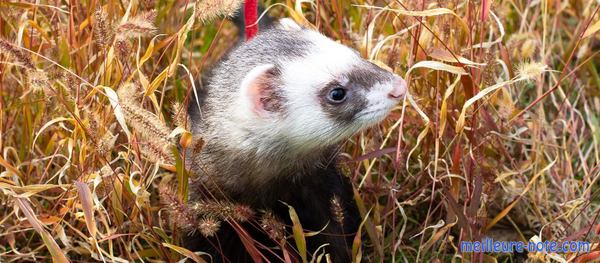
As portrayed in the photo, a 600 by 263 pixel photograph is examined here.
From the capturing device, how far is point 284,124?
94.0 inches

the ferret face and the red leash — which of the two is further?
the red leash

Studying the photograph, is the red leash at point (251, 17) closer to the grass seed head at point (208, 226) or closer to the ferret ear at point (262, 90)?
the ferret ear at point (262, 90)

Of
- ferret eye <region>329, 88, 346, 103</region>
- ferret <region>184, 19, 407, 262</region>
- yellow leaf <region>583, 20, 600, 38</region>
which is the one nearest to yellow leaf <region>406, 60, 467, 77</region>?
ferret <region>184, 19, 407, 262</region>

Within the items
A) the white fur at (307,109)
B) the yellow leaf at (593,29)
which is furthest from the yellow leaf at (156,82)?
the yellow leaf at (593,29)

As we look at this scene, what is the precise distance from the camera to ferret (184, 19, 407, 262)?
236 cm

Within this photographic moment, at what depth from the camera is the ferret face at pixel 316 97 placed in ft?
7.68

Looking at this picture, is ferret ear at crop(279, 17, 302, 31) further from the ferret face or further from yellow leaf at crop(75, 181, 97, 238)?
yellow leaf at crop(75, 181, 97, 238)

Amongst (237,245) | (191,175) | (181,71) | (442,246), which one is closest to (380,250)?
(442,246)

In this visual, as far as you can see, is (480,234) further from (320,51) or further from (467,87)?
(320,51)

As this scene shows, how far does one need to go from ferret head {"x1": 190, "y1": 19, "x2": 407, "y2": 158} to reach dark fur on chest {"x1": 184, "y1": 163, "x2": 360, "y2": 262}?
0.22 m

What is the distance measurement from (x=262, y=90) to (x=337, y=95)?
0.66ft

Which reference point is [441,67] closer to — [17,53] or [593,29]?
[593,29]

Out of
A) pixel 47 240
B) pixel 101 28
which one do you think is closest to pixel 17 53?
pixel 101 28

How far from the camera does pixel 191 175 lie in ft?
8.48
